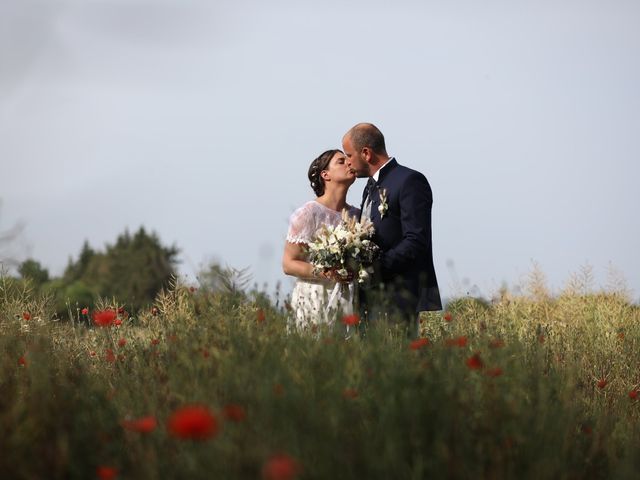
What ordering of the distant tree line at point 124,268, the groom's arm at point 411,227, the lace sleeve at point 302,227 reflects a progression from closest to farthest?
the groom's arm at point 411,227
the lace sleeve at point 302,227
the distant tree line at point 124,268

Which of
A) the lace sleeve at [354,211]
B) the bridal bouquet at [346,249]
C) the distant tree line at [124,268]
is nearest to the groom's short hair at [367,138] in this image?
the bridal bouquet at [346,249]

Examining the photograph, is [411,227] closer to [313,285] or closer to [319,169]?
[313,285]

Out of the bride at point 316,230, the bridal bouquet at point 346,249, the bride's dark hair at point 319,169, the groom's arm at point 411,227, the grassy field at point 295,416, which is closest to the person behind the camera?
the grassy field at point 295,416

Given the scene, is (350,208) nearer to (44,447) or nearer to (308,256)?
(308,256)

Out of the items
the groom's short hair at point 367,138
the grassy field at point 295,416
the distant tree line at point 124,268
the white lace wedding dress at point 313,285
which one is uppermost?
the distant tree line at point 124,268

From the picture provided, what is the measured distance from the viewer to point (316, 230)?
7020 millimetres

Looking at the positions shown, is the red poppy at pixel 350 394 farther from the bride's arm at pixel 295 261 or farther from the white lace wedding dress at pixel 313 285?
the bride's arm at pixel 295 261

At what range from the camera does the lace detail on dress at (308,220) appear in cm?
699

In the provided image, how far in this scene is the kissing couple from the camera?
6.44 metres

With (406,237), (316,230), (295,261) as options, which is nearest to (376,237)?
(406,237)

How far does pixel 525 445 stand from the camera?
3920 mm

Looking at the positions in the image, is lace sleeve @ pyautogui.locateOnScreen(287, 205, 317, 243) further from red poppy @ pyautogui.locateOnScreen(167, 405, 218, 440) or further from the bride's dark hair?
red poppy @ pyautogui.locateOnScreen(167, 405, 218, 440)

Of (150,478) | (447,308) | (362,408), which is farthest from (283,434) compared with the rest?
(447,308)

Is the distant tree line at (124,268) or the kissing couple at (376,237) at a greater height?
the distant tree line at (124,268)
